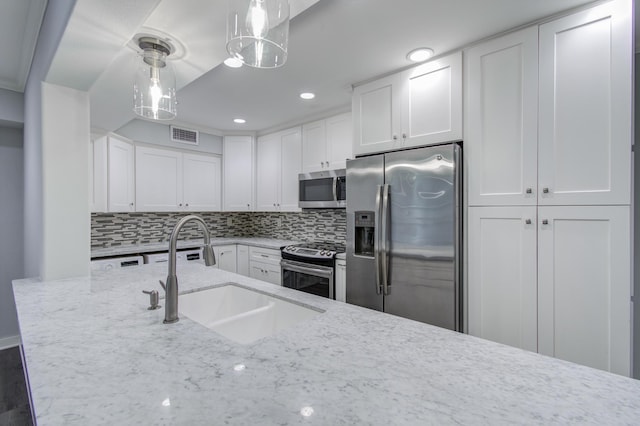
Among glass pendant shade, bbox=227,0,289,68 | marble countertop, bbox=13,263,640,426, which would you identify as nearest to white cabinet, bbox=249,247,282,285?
marble countertop, bbox=13,263,640,426

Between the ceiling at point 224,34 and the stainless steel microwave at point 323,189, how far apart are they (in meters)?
0.81

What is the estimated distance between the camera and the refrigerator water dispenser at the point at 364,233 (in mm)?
2422

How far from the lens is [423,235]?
209 centimetres

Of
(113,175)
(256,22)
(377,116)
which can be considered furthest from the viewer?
(113,175)

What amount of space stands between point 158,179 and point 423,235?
127 inches

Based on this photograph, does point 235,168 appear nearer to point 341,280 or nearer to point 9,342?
point 341,280

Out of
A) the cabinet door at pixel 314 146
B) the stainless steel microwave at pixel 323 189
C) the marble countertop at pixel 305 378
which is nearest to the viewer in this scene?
the marble countertop at pixel 305 378

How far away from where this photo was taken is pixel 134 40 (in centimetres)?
144

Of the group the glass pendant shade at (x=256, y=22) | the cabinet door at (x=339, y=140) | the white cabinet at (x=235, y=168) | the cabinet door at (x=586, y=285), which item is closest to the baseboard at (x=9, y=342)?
the white cabinet at (x=235, y=168)

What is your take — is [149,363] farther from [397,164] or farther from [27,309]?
[397,164]

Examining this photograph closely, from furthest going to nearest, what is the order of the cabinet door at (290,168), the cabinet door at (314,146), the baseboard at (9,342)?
the cabinet door at (290,168), the cabinet door at (314,146), the baseboard at (9,342)

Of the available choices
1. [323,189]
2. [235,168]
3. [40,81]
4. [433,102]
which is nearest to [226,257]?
[235,168]

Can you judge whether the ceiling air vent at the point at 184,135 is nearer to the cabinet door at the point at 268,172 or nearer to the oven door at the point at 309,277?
the cabinet door at the point at 268,172

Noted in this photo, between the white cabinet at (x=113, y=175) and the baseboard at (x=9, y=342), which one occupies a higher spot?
the white cabinet at (x=113, y=175)
